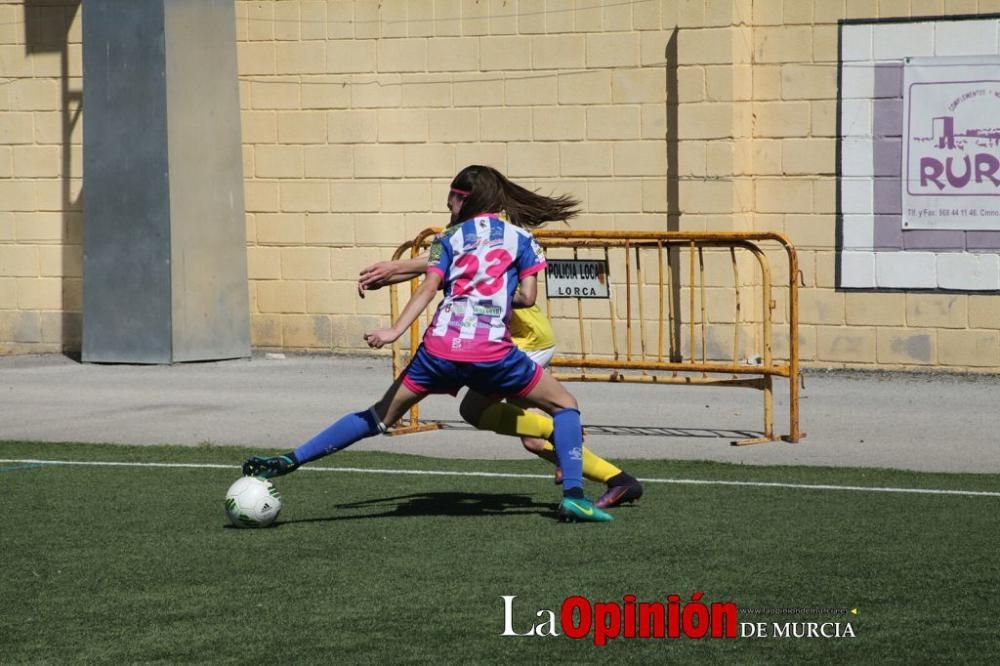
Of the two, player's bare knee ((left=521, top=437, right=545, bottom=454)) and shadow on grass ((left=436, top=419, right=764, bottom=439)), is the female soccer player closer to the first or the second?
player's bare knee ((left=521, top=437, right=545, bottom=454))

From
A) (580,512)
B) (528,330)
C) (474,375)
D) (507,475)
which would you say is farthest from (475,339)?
(507,475)

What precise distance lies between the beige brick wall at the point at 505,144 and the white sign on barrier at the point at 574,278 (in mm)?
3512

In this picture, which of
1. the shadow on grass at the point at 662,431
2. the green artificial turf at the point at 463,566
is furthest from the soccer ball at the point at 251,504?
the shadow on grass at the point at 662,431

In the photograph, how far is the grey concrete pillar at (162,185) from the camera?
1639cm

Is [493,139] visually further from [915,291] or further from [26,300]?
[26,300]

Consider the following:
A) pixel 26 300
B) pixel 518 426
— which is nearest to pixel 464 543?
pixel 518 426

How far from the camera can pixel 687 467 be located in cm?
1016

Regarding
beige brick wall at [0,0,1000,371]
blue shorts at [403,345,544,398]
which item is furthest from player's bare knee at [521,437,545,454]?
beige brick wall at [0,0,1000,371]

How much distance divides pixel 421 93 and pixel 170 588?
10681 mm

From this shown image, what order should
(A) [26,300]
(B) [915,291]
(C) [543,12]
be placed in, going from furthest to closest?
(A) [26,300], (C) [543,12], (B) [915,291]

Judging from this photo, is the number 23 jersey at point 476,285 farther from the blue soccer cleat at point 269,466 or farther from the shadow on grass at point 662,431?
the shadow on grass at point 662,431

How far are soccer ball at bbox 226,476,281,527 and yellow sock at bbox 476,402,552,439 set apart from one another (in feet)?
3.68

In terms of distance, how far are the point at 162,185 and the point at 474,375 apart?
362 inches

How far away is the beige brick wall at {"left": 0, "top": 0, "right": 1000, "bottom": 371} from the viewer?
15.5 meters
